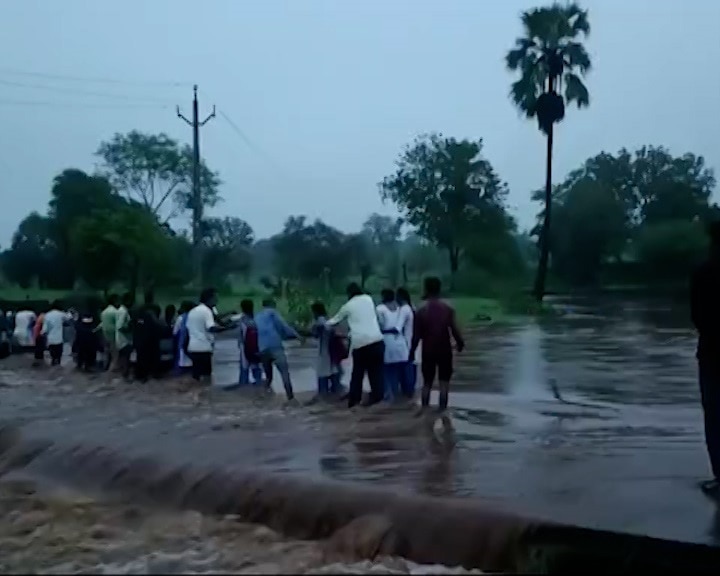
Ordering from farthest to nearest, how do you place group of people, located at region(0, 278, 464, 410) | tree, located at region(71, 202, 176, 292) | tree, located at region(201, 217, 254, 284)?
1. tree, located at region(201, 217, 254, 284)
2. tree, located at region(71, 202, 176, 292)
3. group of people, located at region(0, 278, 464, 410)

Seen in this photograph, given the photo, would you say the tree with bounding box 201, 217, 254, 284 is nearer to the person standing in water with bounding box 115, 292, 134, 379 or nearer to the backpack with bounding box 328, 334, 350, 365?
the person standing in water with bounding box 115, 292, 134, 379

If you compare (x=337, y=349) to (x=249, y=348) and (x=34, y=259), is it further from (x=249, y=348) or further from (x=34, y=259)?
(x=34, y=259)

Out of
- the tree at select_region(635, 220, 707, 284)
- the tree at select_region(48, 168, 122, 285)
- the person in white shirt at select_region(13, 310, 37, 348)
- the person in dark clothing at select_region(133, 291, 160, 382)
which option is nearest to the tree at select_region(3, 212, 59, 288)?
the tree at select_region(48, 168, 122, 285)

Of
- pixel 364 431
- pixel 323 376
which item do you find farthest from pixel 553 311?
pixel 364 431

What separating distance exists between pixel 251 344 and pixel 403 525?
8.82m

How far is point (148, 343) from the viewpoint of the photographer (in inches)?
756

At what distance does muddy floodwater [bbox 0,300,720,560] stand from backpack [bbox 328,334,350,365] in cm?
95

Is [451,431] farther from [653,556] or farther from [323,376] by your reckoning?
[653,556]

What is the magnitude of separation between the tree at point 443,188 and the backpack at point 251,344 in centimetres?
5037

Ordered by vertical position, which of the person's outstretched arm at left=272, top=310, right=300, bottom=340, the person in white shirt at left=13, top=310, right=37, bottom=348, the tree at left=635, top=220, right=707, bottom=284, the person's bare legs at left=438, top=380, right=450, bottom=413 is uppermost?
the tree at left=635, top=220, right=707, bottom=284

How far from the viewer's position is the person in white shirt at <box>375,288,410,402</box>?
14414mm

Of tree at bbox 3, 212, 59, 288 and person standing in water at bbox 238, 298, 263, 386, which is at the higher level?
tree at bbox 3, 212, 59, 288

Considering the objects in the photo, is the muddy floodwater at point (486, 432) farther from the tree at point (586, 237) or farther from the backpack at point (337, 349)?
the tree at point (586, 237)

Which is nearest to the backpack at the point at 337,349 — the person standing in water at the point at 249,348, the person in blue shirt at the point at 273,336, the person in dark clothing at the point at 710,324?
the person in blue shirt at the point at 273,336
